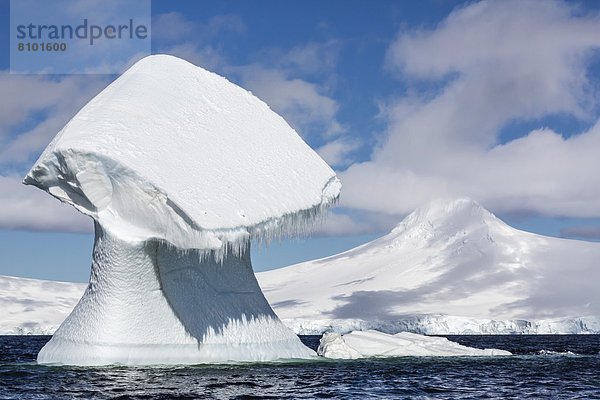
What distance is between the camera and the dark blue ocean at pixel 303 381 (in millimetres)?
20328

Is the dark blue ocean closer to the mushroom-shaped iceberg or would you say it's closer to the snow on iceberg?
the mushroom-shaped iceberg

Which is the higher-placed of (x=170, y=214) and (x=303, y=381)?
(x=170, y=214)

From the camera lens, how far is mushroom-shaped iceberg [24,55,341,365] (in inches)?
985

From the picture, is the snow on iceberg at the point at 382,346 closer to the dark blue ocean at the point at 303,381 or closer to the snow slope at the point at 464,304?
the dark blue ocean at the point at 303,381

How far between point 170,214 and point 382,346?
1371cm

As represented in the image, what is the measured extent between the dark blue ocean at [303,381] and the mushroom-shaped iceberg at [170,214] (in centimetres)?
113

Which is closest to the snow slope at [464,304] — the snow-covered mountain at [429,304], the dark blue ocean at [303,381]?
the snow-covered mountain at [429,304]

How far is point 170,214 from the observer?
24.6 meters

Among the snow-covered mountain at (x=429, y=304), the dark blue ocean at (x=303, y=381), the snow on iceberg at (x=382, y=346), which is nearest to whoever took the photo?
the dark blue ocean at (x=303, y=381)

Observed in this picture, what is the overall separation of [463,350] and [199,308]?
1430 cm

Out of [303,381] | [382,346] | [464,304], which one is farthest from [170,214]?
[464,304]

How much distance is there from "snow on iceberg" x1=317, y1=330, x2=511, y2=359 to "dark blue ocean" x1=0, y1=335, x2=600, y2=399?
2.61 meters

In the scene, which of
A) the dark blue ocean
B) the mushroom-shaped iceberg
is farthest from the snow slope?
the dark blue ocean

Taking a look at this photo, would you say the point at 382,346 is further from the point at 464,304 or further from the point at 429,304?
the point at 464,304
